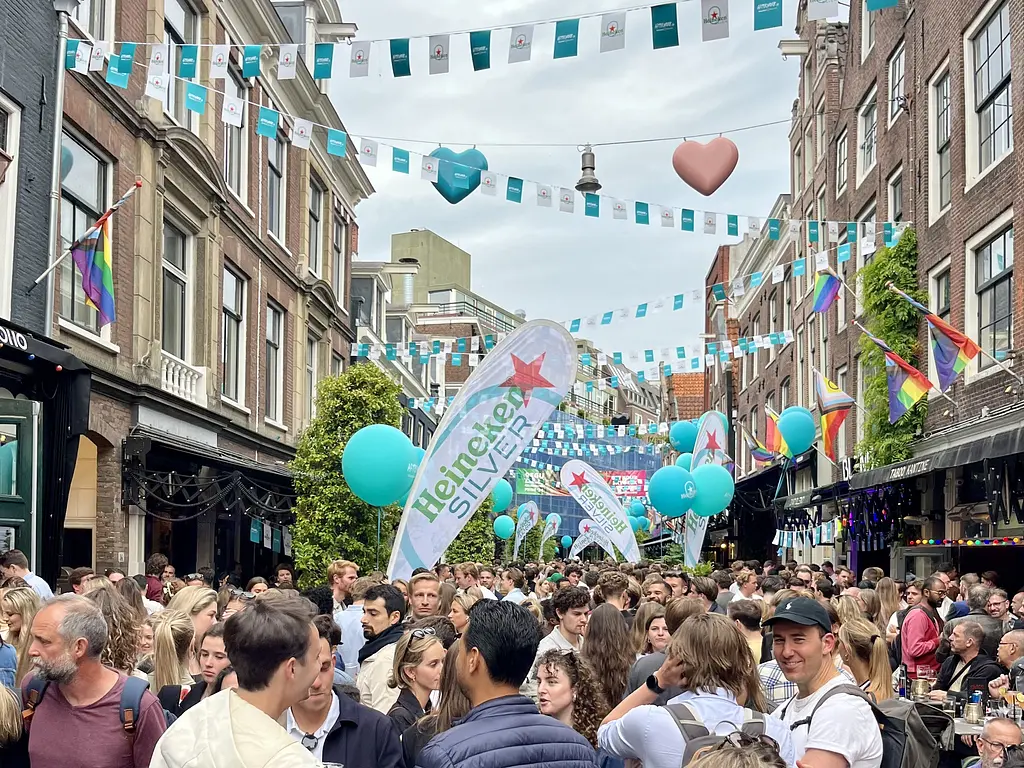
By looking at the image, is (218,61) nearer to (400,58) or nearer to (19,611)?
(400,58)

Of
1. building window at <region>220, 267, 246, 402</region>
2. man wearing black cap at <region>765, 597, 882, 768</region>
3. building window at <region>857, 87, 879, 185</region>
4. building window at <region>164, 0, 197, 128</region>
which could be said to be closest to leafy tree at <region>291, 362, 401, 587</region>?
building window at <region>220, 267, 246, 402</region>

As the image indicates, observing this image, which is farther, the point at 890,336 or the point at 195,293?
the point at 890,336

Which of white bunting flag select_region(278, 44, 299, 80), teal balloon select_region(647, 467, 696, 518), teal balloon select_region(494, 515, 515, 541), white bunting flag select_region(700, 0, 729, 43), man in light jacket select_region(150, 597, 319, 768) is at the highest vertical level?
white bunting flag select_region(278, 44, 299, 80)

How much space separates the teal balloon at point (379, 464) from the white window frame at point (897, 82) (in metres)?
14.2

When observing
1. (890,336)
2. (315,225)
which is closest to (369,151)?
(890,336)

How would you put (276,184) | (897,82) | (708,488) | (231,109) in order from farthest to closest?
(276,184), (897,82), (708,488), (231,109)

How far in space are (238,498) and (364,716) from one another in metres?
14.8

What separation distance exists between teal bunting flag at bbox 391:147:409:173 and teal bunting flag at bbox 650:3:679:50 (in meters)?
4.17

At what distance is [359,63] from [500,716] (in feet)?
29.4

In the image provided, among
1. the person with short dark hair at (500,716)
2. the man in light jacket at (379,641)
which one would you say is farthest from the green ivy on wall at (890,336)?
the person with short dark hair at (500,716)

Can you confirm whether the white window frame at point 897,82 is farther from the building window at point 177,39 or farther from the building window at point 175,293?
the building window at point 175,293

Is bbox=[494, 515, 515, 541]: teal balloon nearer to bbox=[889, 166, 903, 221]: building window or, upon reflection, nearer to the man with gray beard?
bbox=[889, 166, 903, 221]: building window

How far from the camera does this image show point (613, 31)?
10.2 metres

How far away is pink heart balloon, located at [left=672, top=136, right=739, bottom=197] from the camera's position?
14141 mm
